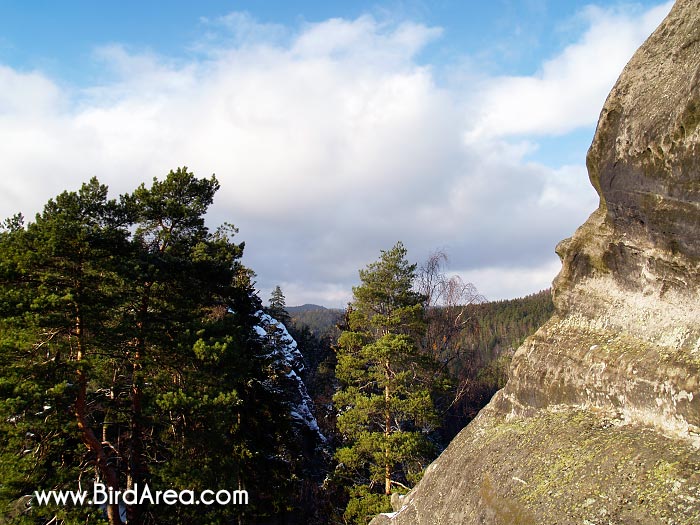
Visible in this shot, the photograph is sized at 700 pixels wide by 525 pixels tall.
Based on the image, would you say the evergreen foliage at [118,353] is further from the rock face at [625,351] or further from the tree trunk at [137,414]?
the rock face at [625,351]

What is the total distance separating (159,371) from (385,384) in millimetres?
7120

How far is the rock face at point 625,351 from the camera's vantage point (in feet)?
17.2

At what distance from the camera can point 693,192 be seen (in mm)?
5465

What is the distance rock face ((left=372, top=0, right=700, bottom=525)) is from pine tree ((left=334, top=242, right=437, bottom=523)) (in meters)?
6.01

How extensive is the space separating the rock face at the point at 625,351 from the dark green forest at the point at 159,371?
6.52m

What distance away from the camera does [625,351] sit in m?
6.41

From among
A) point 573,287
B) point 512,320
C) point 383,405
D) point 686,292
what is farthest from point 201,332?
point 512,320

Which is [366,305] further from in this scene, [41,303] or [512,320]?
[512,320]

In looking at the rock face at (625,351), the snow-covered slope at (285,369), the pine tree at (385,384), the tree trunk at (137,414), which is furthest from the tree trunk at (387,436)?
the tree trunk at (137,414)

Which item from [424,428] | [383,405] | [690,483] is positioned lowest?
[424,428]

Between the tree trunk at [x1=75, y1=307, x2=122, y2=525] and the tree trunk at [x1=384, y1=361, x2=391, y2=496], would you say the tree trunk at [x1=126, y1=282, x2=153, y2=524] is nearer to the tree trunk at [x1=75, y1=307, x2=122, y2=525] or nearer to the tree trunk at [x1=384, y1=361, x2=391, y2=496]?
the tree trunk at [x1=75, y1=307, x2=122, y2=525]

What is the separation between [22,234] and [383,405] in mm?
11162

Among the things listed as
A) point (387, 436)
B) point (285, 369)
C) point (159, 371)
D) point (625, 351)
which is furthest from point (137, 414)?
point (625, 351)

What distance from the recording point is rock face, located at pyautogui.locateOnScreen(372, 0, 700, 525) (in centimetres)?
525
